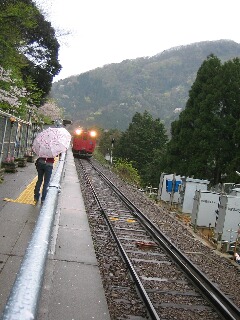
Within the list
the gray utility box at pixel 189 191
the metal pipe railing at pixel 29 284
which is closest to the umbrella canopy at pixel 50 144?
the metal pipe railing at pixel 29 284

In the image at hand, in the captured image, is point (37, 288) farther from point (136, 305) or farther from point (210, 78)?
point (210, 78)

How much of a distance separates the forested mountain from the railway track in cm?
12014

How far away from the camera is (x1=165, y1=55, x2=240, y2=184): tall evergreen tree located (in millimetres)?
27188

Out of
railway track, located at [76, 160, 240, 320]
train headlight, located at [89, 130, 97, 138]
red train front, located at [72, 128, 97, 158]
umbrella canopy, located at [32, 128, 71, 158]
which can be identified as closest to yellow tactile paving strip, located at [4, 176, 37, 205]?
umbrella canopy, located at [32, 128, 71, 158]

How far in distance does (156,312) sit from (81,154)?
124ft

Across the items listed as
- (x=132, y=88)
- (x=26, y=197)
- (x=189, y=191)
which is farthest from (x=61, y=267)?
(x=132, y=88)

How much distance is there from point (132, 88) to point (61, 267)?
167m

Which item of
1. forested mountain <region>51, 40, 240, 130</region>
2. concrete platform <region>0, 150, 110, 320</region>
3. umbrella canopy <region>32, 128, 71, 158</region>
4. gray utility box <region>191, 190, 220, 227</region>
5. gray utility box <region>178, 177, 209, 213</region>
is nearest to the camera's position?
concrete platform <region>0, 150, 110, 320</region>

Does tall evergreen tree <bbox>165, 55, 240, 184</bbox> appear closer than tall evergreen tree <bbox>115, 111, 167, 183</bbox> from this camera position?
Yes

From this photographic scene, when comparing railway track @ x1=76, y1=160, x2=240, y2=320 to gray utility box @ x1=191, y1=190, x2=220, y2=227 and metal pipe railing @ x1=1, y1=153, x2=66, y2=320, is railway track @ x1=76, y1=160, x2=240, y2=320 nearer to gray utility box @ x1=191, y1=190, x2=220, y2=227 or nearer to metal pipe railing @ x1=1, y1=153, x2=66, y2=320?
gray utility box @ x1=191, y1=190, x2=220, y2=227

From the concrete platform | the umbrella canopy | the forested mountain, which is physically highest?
the forested mountain

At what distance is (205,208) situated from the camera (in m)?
14.6

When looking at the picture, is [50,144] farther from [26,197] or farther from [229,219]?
[229,219]

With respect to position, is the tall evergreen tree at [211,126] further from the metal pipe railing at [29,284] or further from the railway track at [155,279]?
the metal pipe railing at [29,284]
